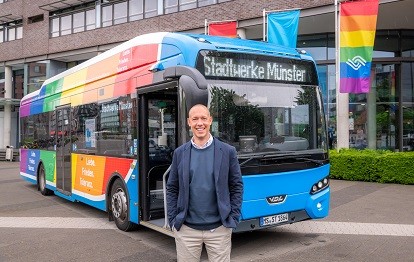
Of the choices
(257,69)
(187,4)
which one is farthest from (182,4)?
(257,69)

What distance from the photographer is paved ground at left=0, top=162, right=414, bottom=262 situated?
19.6 feet

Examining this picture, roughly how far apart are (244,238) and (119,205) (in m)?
2.19

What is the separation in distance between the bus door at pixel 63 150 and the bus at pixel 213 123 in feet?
3.69

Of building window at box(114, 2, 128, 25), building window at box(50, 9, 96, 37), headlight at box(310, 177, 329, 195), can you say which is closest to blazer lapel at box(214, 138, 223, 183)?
→ headlight at box(310, 177, 329, 195)

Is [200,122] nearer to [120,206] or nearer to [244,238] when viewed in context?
[244,238]

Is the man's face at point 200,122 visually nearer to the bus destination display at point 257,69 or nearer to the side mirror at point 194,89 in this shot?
the side mirror at point 194,89

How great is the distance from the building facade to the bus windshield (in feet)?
36.7

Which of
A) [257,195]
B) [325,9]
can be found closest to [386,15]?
[325,9]

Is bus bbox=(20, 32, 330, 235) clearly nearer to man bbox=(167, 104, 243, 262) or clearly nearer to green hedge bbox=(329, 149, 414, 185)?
man bbox=(167, 104, 243, 262)

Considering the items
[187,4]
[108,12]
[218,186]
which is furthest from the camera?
[108,12]

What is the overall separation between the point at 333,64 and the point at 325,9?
3.42 metres

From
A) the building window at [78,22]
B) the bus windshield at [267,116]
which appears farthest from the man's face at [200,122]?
the building window at [78,22]

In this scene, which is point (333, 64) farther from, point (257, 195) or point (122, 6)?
point (257, 195)

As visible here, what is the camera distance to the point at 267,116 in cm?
593
